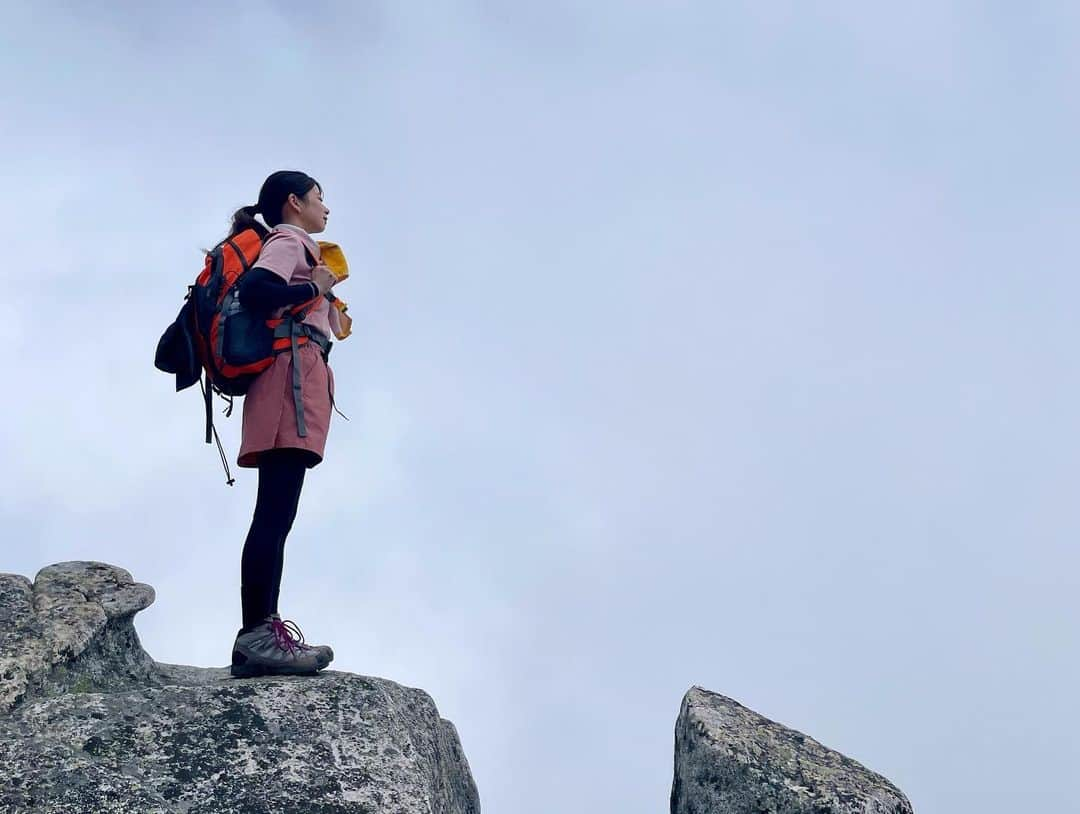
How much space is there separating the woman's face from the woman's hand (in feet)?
3.05

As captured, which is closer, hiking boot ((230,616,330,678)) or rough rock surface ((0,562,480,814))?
rough rock surface ((0,562,480,814))

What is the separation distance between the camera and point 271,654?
31.4 ft

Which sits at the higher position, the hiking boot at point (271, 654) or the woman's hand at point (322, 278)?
the woman's hand at point (322, 278)

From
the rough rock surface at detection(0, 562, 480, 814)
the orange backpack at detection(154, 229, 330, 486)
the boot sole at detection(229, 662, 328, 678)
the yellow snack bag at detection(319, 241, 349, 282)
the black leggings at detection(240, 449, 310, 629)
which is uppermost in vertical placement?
the yellow snack bag at detection(319, 241, 349, 282)

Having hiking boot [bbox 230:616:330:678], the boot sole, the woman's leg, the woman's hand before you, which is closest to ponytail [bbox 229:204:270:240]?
the woman's hand

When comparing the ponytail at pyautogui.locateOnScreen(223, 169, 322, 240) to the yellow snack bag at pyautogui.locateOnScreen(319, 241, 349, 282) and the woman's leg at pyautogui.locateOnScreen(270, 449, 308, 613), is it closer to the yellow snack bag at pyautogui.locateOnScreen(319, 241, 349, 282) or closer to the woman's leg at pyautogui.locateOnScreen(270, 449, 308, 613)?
the yellow snack bag at pyautogui.locateOnScreen(319, 241, 349, 282)

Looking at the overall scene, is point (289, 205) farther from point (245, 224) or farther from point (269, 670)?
point (269, 670)

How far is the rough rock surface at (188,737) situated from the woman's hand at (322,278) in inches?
127

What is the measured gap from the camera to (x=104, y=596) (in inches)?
406

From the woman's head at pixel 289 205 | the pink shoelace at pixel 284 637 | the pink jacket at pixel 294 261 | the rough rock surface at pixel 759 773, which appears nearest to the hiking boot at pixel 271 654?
the pink shoelace at pixel 284 637

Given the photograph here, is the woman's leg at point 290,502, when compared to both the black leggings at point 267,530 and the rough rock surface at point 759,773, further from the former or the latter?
the rough rock surface at point 759,773

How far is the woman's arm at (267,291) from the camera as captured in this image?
9.52 metres

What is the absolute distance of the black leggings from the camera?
9688mm

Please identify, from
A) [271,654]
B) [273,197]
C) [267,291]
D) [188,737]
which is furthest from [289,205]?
[188,737]
